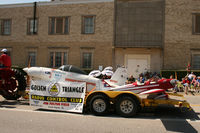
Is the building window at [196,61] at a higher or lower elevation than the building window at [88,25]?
lower

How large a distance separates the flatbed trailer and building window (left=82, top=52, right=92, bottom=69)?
45.0 ft

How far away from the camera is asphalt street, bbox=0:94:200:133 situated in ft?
17.4

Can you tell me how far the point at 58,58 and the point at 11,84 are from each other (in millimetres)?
12719

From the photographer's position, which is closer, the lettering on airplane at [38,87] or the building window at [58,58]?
the lettering on airplane at [38,87]

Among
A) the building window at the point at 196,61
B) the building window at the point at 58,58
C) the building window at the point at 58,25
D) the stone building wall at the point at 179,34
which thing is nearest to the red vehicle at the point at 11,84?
the building window at the point at 58,58

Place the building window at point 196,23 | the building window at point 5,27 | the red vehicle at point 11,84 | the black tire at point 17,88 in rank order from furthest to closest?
A: the building window at point 5,27, the building window at point 196,23, the black tire at point 17,88, the red vehicle at point 11,84

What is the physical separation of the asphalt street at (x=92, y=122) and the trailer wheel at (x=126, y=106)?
22 centimetres

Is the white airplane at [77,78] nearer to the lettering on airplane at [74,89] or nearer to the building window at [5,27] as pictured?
the lettering on airplane at [74,89]

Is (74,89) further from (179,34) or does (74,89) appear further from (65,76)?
(179,34)

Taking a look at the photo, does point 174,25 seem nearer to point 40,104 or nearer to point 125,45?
point 125,45

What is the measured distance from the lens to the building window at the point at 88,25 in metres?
20.6

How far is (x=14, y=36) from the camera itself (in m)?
22.6

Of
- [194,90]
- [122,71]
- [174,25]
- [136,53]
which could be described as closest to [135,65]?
[136,53]

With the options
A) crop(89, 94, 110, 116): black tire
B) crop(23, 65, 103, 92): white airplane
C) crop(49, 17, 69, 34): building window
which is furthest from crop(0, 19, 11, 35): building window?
crop(89, 94, 110, 116): black tire
